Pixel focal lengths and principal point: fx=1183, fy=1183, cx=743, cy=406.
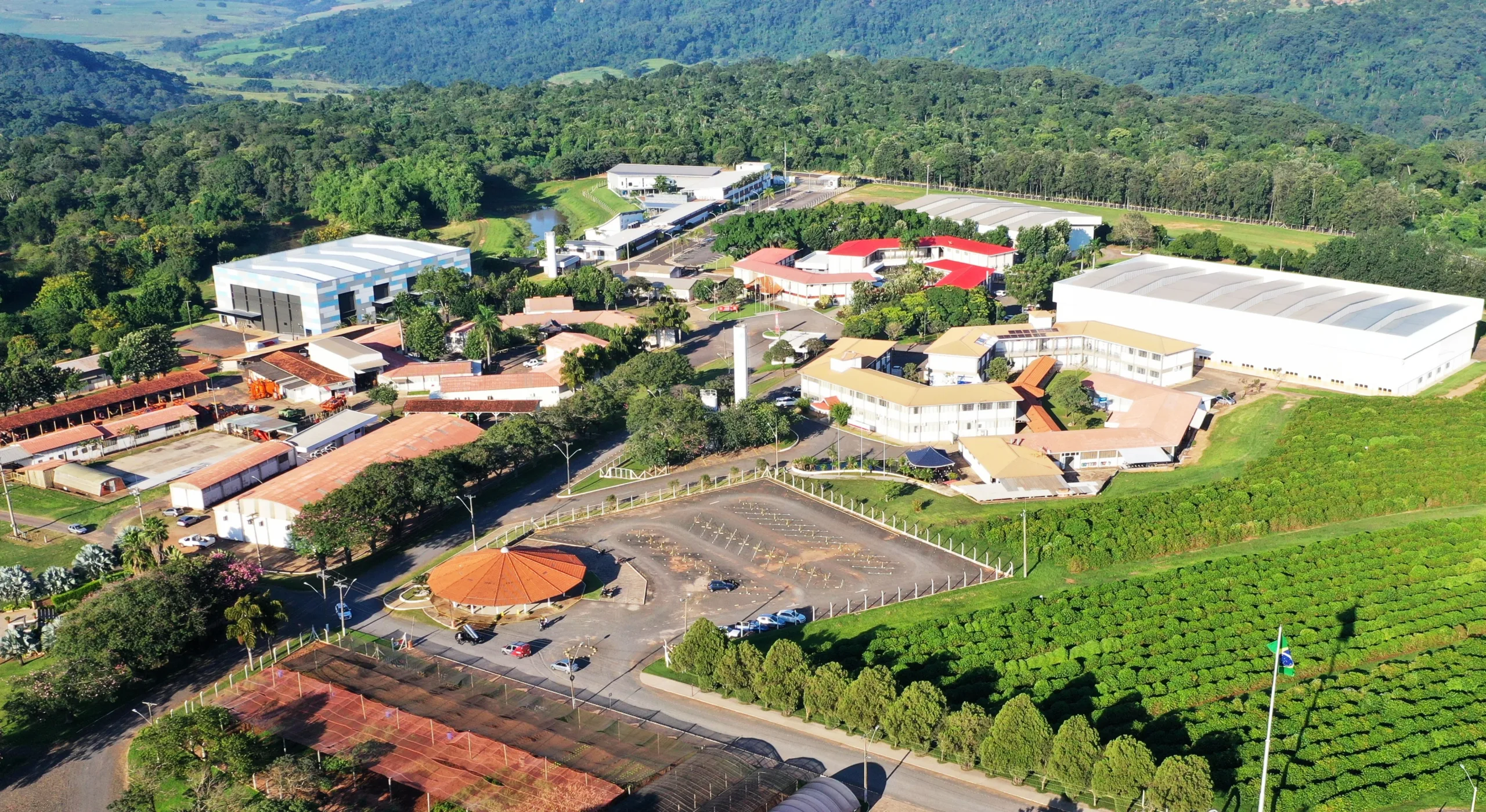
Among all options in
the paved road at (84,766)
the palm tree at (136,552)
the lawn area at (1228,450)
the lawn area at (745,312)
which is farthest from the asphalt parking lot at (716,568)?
the lawn area at (745,312)

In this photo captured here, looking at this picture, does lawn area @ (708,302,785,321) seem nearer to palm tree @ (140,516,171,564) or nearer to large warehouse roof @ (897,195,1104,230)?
large warehouse roof @ (897,195,1104,230)

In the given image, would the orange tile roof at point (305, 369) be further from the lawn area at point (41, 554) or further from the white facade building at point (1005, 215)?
the white facade building at point (1005, 215)

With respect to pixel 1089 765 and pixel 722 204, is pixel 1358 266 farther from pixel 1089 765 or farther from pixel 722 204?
pixel 1089 765

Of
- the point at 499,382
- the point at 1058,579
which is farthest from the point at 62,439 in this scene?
the point at 1058,579

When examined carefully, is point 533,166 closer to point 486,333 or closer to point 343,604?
point 486,333

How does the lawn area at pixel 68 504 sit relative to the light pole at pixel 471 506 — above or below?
below

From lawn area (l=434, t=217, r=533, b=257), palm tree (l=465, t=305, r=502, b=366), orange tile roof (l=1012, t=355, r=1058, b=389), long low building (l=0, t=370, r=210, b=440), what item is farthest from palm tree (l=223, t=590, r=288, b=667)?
lawn area (l=434, t=217, r=533, b=257)

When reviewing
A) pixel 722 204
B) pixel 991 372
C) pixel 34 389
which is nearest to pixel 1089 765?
pixel 991 372

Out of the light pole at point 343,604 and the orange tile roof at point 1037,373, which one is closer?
the light pole at point 343,604
